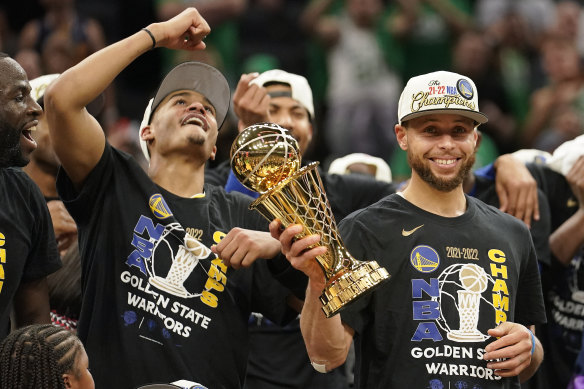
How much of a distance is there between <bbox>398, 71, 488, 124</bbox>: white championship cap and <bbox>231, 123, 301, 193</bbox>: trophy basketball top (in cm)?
69

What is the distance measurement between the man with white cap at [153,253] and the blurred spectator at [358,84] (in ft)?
16.9

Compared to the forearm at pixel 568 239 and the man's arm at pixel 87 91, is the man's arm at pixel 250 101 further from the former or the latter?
the forearm at pixel 568 239

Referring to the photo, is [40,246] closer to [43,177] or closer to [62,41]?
[43,177]

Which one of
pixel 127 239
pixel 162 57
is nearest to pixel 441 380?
pixel 127 239

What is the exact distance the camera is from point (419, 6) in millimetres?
9719

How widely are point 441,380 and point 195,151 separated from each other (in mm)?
1407

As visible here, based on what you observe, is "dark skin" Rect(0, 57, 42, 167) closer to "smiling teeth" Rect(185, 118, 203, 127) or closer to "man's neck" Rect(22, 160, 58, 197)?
"smiling teeth" Rect(185, 118, 203, 127)

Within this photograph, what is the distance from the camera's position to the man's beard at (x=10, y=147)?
11.3 ft

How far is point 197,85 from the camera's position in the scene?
4.17 m

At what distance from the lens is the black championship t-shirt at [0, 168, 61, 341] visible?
3.45m

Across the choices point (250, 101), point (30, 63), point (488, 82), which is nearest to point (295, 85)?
point (250, 101)

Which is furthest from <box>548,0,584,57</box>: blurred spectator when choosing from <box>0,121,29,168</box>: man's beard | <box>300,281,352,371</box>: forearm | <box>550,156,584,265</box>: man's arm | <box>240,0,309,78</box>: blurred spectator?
<box>0,121,29,168</box>: man's beard

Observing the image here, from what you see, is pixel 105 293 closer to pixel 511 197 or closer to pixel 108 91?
pixel 511 197

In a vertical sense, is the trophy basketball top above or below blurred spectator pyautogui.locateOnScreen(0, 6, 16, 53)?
below
